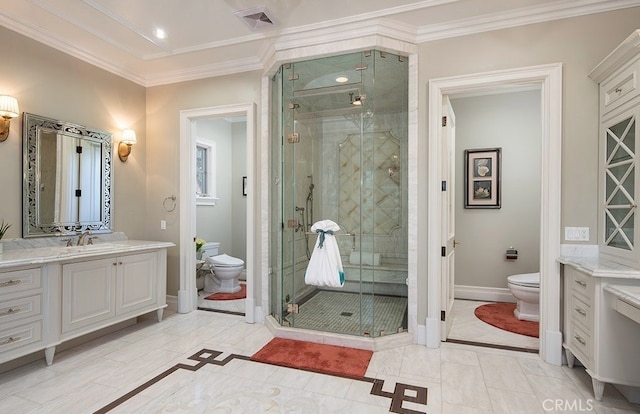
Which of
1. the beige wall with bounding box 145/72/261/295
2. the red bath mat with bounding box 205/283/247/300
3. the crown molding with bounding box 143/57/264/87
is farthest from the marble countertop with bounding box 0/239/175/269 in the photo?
the crown molding with bounding box 143/57/264/87

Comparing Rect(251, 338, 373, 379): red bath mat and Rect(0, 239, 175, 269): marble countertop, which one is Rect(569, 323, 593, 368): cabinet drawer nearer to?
Rect(251, 338, 373, 379): red bath mat

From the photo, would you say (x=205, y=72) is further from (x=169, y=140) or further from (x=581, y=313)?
(x=581, y=313)

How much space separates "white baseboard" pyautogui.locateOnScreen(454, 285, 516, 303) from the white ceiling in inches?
124

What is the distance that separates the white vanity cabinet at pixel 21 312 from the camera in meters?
2.27

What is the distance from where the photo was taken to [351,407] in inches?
80.0

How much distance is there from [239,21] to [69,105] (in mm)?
1912

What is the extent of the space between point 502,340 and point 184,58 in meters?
4.32

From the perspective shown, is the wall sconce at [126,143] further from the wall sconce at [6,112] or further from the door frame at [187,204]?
the wall sconce at [6,112]

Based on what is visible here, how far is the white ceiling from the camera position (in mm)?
2613

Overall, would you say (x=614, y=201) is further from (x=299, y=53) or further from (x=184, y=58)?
(x=184, y=58)

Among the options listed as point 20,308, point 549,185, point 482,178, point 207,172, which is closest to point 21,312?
point 20,308

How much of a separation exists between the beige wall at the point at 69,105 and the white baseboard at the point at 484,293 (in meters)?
4.21

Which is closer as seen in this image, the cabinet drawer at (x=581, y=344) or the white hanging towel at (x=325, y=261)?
the cabinet drawer at (x=581, y=344)

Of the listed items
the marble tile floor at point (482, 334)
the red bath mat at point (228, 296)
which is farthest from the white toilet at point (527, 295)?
the red bath mat at point (228, 296)
